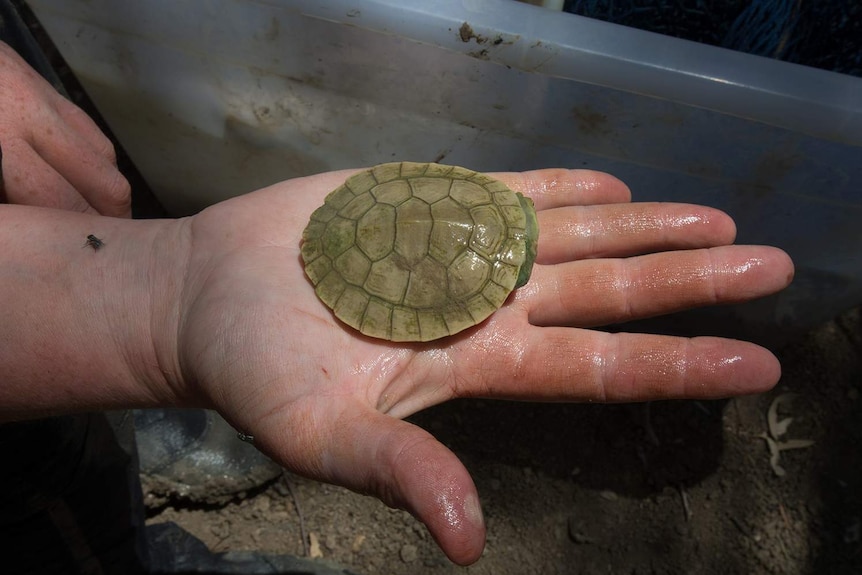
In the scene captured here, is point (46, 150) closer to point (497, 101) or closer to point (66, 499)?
point (66, 499)

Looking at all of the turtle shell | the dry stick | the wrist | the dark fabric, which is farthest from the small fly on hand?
the dry stick

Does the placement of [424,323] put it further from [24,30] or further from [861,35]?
[861,35]

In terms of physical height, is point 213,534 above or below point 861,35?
below

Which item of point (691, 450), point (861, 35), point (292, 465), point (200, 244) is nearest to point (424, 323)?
point (292, 465)

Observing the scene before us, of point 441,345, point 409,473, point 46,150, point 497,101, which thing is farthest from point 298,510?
point 497,101

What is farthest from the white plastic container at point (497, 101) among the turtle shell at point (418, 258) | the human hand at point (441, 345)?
the turtle shell at point (418, 258)

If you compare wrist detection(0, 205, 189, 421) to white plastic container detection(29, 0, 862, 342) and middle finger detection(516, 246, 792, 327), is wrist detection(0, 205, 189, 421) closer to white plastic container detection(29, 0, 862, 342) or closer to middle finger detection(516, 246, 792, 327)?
white plastic container detection(29, 0, 862, 342)
